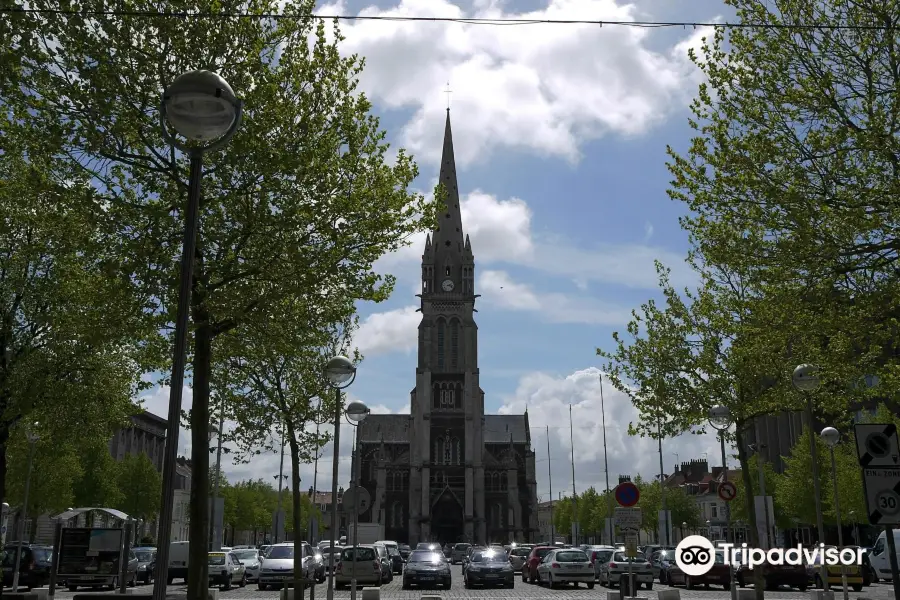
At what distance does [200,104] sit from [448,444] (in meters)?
103

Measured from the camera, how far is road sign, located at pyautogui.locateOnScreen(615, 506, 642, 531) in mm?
18984

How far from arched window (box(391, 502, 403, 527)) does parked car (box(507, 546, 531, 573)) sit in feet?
181

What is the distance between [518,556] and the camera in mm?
53656

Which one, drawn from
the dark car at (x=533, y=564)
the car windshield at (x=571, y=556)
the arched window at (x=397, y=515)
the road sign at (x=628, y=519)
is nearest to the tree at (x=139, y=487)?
the dark car at (x=533, y=564)

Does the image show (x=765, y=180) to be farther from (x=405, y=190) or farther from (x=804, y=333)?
(x=405, y=190)

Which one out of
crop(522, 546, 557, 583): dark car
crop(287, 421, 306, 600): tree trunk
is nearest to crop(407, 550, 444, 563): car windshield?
crop(522, 546, 557, 583): dark car

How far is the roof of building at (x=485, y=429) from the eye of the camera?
409ft

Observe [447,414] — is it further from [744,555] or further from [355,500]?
[355,500]

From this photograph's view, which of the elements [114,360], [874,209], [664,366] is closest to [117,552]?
[114,360]

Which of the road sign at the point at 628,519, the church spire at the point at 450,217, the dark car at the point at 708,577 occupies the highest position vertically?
the church spire at the point at 450,217

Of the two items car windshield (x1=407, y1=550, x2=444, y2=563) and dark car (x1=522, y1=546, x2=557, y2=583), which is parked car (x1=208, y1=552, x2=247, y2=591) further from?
dark car (x1=522, y1=546, x2=557, y2=583)

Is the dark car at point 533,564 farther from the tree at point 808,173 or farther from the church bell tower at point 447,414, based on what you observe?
the church bell tower at point 447,414

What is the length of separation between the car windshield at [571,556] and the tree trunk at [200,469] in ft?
72.3

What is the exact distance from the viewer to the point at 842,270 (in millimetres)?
15039
